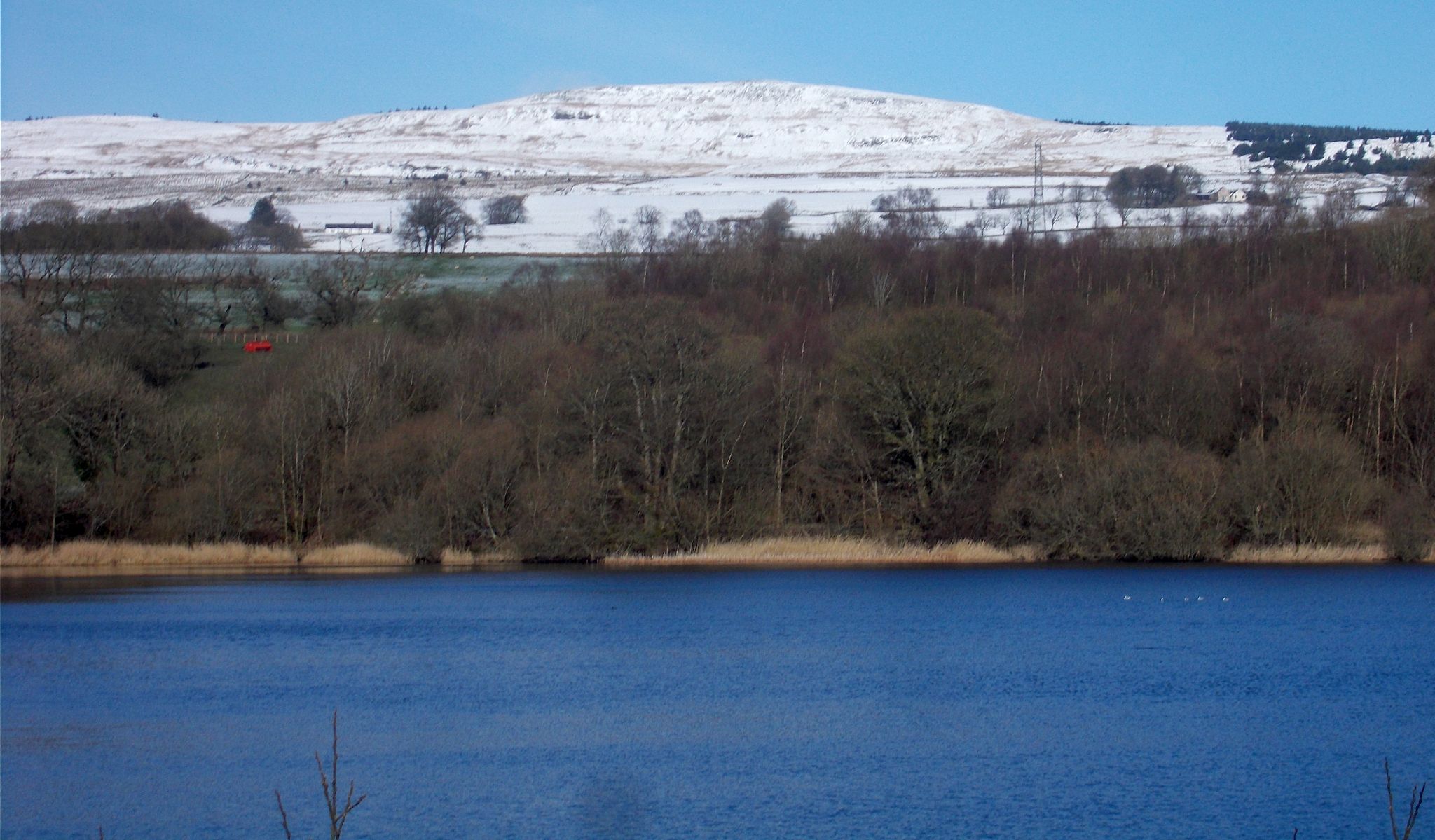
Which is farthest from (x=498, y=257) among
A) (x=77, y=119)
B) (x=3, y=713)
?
(x=77, y=119)

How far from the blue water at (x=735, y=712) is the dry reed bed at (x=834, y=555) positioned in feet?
25.1

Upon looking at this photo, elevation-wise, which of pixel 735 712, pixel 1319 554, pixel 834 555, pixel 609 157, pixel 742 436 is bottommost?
pixel 834 555

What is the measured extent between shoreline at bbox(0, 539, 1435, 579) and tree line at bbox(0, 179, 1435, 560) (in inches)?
24.2

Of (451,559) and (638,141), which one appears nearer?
(451,559)

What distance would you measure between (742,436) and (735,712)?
2872 centimetres

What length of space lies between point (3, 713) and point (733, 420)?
100 ft

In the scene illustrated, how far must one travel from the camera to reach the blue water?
54.5 feet

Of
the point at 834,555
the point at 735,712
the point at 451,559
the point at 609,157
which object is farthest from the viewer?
the point at 609,157

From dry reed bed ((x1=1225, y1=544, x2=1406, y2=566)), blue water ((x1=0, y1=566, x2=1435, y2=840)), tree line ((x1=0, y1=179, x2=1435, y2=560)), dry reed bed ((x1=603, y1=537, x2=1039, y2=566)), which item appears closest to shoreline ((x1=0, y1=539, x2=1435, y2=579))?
dry reed bed ((x1=603, y1=537, x2=1039, y2=566))

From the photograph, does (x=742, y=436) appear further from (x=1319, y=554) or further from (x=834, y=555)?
(x=1319, y=554)

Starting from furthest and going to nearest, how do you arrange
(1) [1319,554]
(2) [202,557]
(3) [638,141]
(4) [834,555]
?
(3) [638,141] → (2) [202,557] → (4) [834,555] → (1) [1319,554]

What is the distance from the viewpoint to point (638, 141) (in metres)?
180

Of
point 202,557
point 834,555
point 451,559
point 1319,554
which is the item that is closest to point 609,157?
point 202,557

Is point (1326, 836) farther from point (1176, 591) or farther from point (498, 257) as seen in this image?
point (498, 257)
